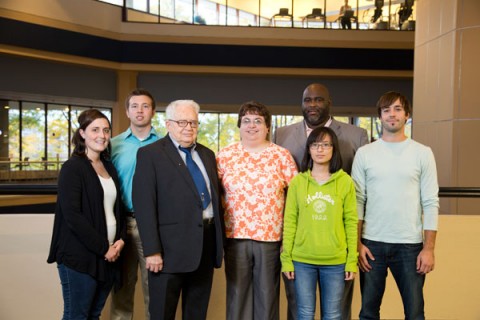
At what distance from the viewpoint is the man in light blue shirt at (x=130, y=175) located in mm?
3277

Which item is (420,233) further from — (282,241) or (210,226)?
(210,226)

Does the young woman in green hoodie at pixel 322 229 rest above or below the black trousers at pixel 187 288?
above

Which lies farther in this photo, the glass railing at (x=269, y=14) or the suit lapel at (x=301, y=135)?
the glass railing at (x=269, y=14)

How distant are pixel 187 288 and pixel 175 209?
0.54 m

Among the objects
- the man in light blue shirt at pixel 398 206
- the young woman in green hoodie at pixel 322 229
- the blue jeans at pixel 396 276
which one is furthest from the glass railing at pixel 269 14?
the blue jeans at pixel 396 276

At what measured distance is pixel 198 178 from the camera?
9.77 feet

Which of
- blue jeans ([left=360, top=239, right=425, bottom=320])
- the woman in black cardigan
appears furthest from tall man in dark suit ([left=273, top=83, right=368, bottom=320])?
the woman in black cardigan

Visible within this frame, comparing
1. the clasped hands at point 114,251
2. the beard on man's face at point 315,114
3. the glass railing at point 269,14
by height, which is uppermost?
the glass railing at point 269,14

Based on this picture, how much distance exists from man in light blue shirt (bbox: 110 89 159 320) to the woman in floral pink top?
57cm

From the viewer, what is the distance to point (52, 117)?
16.0 m

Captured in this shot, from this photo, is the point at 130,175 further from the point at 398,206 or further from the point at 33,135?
the point at 33,135

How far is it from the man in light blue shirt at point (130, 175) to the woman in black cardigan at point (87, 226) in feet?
0.68

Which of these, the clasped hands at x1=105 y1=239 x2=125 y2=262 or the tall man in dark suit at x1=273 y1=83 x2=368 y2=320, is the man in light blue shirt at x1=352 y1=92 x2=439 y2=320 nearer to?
the tall man in dark suit at x1=273 y1=83 x2=368 y2=320

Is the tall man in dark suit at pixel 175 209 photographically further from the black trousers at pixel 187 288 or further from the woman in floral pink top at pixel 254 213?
the woman in floral pink top at pixel 254 213
